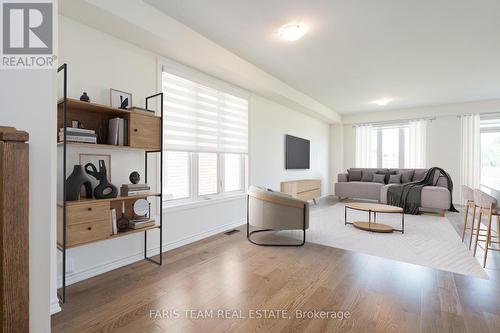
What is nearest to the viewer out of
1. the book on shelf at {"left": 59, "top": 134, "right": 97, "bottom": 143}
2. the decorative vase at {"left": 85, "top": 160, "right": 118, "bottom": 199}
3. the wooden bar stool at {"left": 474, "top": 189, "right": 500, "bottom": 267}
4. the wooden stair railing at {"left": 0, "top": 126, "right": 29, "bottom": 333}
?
the wooden stair railing at {"left": 0, "top": 126, "right": 29, "bottom": 333}

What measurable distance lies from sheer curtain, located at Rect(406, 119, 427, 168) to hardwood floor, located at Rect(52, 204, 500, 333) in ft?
15.0

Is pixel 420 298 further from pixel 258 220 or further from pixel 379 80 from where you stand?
pixel 379 80

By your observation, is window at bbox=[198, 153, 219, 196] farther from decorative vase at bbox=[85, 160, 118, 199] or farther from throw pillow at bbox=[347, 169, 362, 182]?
throw pillow at bbox=[347, 169, 362, 182]

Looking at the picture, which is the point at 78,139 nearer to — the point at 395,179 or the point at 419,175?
the point at 395,179

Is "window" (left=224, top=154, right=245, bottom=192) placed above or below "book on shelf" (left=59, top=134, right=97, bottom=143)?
below

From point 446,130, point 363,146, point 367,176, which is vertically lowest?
point 367,176

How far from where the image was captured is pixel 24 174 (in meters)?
0.69

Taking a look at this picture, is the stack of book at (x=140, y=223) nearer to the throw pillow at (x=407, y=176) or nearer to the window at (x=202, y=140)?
the window at (x=202, y=140)

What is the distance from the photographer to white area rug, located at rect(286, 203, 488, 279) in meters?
2.68

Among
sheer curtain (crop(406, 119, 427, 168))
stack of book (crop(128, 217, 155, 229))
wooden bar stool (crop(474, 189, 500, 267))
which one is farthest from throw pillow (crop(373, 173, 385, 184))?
stack of book (crop(128, 217, 155, 229))

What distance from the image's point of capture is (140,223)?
2.44m

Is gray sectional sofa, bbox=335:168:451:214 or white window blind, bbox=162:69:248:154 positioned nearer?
white window blind, bbox=162:69:248:154

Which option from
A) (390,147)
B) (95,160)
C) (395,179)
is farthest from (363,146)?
(95,160)

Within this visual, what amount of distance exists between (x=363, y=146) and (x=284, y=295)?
6735 millimetres
